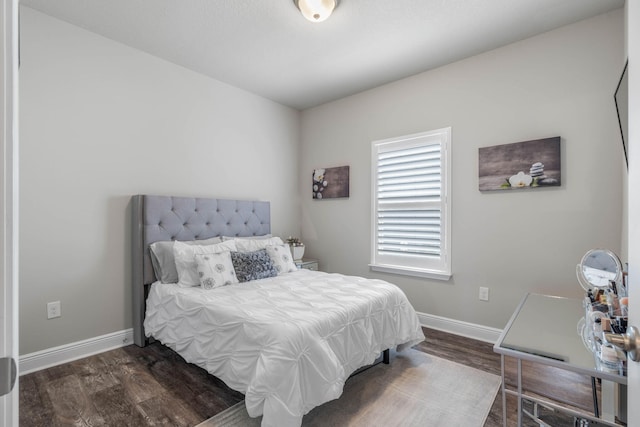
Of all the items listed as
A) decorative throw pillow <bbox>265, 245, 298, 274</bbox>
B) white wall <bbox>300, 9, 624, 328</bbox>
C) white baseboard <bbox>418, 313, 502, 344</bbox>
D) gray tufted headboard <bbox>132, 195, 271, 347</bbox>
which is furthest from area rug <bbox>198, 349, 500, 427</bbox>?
gray tufted headboard <bbox>132, 195, 271, 347</bbox>

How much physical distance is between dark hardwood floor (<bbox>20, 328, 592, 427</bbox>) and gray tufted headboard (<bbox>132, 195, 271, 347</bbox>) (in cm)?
45

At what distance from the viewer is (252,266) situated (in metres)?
2.80

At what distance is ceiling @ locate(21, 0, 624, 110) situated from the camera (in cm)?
222

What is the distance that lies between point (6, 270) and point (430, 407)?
214cm

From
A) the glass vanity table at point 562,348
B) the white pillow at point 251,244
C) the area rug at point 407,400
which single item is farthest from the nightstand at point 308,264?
the glass vanity table at point 562,348

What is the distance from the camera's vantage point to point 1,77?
517mm

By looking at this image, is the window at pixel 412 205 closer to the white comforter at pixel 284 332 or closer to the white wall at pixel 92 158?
the white comforter at pixel 284 332

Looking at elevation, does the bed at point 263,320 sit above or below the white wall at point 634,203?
below

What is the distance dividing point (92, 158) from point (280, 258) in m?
1.86

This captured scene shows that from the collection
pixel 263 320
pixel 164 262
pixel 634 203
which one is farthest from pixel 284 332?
pixel 164 262

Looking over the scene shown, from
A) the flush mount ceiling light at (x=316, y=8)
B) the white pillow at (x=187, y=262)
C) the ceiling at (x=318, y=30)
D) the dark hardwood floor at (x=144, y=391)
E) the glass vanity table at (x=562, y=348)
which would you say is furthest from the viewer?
the white pillow at (x=187, y=262)

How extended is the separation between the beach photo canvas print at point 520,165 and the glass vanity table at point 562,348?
2.80 ft

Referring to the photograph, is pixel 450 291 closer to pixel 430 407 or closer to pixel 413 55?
pixel 430 407

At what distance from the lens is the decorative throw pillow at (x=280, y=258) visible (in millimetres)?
3076
